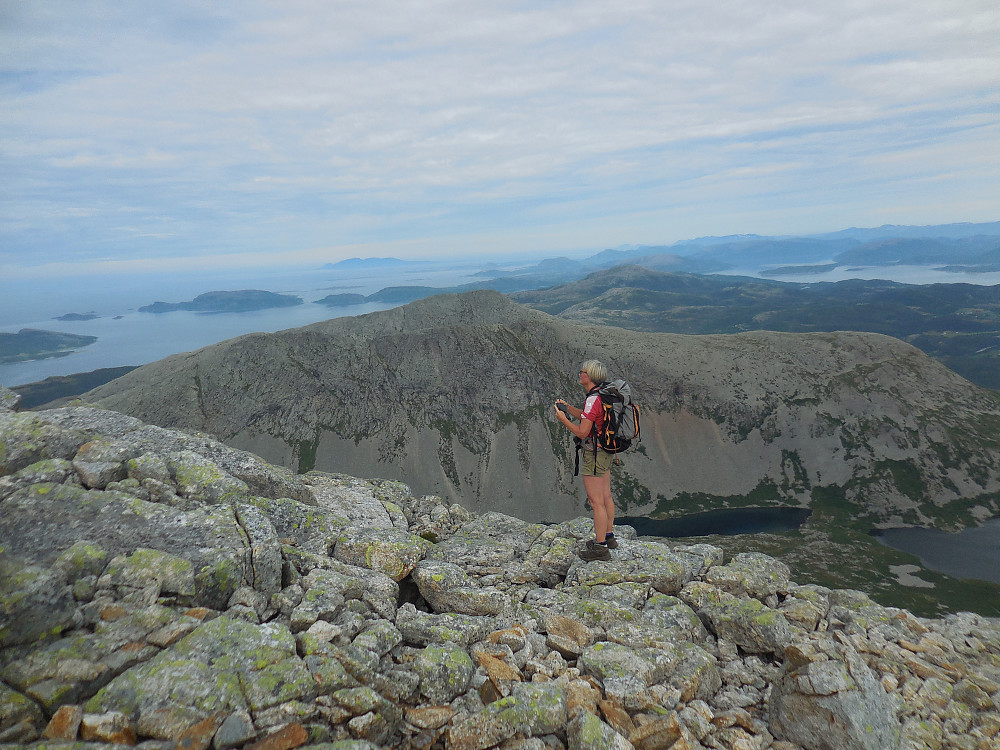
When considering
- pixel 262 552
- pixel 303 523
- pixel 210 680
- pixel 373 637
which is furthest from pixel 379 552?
pixel 210 680

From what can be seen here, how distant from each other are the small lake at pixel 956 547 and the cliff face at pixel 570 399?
8.26 m

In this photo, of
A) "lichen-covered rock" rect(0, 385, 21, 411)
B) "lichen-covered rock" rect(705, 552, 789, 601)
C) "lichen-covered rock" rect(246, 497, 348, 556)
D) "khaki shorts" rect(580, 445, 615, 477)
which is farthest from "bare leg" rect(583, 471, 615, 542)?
"lichen-covered rock" rect(0, 385, 21, 411)

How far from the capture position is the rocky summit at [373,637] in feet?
22.5

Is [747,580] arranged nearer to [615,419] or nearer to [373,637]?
[615,419]

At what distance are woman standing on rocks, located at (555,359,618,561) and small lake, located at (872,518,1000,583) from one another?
132897mm

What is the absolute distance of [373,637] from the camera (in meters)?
9.10

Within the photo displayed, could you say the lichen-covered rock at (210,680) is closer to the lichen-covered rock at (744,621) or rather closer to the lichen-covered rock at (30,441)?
the lichen-covered rock at (30,441)

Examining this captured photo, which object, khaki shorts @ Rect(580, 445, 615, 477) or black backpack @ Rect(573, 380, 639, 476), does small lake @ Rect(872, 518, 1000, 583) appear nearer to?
khaki shorts @ Rect(580, 445, 615, 477)

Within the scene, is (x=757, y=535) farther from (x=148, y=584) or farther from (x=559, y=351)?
(x=148, y=584)

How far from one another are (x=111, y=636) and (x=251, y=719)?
115 inches

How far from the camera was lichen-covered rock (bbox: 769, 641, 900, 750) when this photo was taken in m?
8.45

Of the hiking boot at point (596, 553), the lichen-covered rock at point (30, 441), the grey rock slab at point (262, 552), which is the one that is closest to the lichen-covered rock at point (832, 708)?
the hiking boot at point (596, 553)

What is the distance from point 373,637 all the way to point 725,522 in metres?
141

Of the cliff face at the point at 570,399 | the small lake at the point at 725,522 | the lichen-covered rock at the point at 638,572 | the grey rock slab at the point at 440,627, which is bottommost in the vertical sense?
the small lake at the point at 725,522
